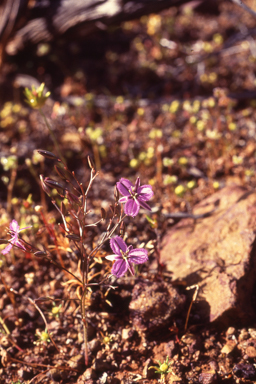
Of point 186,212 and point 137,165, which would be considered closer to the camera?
point 186,212

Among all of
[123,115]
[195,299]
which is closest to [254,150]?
[123,115]

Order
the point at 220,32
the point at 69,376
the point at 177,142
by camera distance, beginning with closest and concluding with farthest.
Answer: the point at 69,376 < the point at 177,142 < the point at 220,32

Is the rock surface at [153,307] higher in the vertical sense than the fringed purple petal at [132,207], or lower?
lower

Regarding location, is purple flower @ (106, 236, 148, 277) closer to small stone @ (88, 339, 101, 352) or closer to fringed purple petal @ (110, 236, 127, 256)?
fringed purple petal @ (110, 236, 127, 256)

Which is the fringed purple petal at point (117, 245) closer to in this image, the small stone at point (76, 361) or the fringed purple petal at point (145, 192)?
the fringed purple petal at point (145, 192)

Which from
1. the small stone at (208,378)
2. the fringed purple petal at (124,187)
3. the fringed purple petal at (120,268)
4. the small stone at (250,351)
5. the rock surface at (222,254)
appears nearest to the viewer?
the fringed purple petal at (120,268)

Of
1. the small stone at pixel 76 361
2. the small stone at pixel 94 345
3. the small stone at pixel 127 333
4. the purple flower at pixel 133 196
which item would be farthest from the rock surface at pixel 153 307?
the purple flower at pixel 133 196

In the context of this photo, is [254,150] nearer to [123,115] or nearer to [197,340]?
[123,115]
